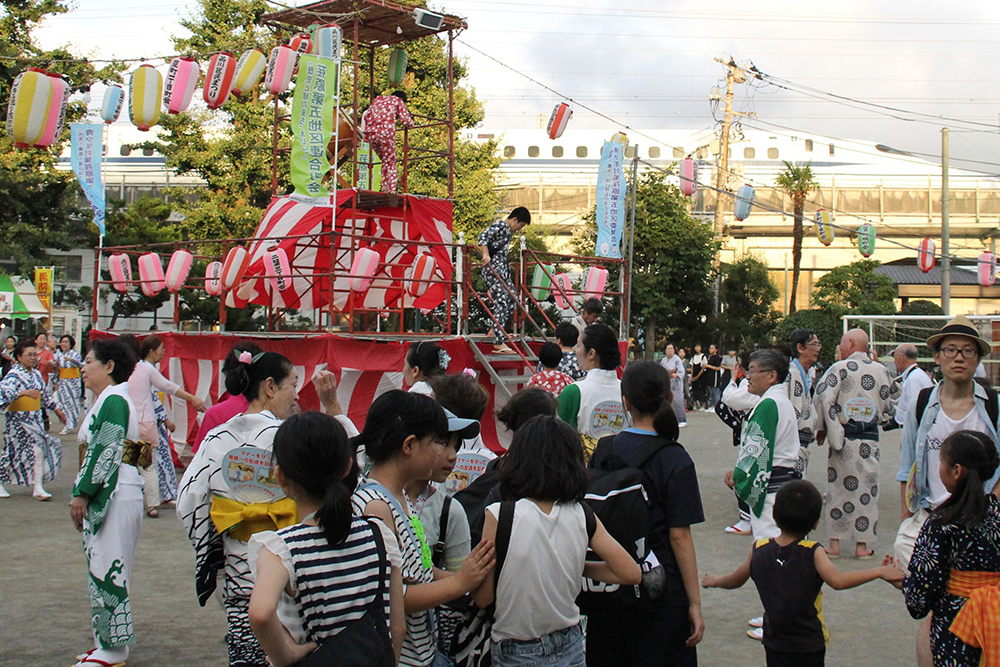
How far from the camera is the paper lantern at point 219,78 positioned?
12.8 m

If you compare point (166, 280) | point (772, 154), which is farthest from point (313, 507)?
point (772, 154)

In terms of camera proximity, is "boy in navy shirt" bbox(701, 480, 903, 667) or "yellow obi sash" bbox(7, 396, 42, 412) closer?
"boy in navy shirt" bbox(701, 480, 903, 667)

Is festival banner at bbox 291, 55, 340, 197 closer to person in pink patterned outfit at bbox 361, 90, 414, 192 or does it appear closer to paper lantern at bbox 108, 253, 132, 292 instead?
person in pink patterned outfit at bbox 361, 90, 414, 192

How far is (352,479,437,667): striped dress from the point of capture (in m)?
2.81

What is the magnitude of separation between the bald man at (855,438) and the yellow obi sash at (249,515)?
19.6 feet

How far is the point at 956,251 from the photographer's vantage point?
1779 inches

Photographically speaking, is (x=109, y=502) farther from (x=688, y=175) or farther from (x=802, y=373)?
(x=688, y=175)

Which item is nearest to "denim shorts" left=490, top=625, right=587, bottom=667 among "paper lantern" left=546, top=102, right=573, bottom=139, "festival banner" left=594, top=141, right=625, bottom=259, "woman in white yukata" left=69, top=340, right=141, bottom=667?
"woman in white yukata" left=69, top=340, right=141, bottom=667

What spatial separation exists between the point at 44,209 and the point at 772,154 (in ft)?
135

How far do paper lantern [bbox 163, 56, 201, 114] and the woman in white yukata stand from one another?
8.12 metres

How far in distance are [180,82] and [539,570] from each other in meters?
11.2

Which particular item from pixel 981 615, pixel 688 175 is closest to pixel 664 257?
pixel 688 175

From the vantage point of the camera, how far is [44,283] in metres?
23.3

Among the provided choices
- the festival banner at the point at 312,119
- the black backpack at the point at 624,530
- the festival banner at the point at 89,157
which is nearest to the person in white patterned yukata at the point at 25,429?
the festival banner at the point at 312,119
